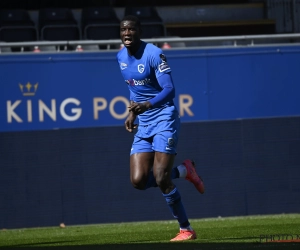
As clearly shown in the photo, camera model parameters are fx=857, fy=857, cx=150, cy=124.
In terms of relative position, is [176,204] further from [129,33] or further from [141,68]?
[129,33]

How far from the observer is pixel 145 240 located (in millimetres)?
8992

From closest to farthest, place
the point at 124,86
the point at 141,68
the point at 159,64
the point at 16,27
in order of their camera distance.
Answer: the point at 159,64
the point at 141,68
the point at 124,86
the point at 16,27

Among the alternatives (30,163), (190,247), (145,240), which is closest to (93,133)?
(30,163)

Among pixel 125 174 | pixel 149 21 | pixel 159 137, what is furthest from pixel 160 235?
pixel 149 21

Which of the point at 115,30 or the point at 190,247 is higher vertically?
the point at 115,30

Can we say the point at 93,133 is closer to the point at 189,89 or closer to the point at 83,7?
the point at 189,89

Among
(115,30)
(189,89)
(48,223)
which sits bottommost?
(48,223)

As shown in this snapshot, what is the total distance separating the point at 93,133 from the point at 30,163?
1.07m

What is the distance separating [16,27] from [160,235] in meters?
7.56

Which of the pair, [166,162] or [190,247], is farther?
[166,162]

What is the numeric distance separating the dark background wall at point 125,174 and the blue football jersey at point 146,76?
4421 mm

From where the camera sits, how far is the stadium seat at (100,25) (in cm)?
1678

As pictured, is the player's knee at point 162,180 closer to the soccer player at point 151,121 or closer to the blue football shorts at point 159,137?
the soccer player at point 151,121

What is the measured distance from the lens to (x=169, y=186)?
868 cm
